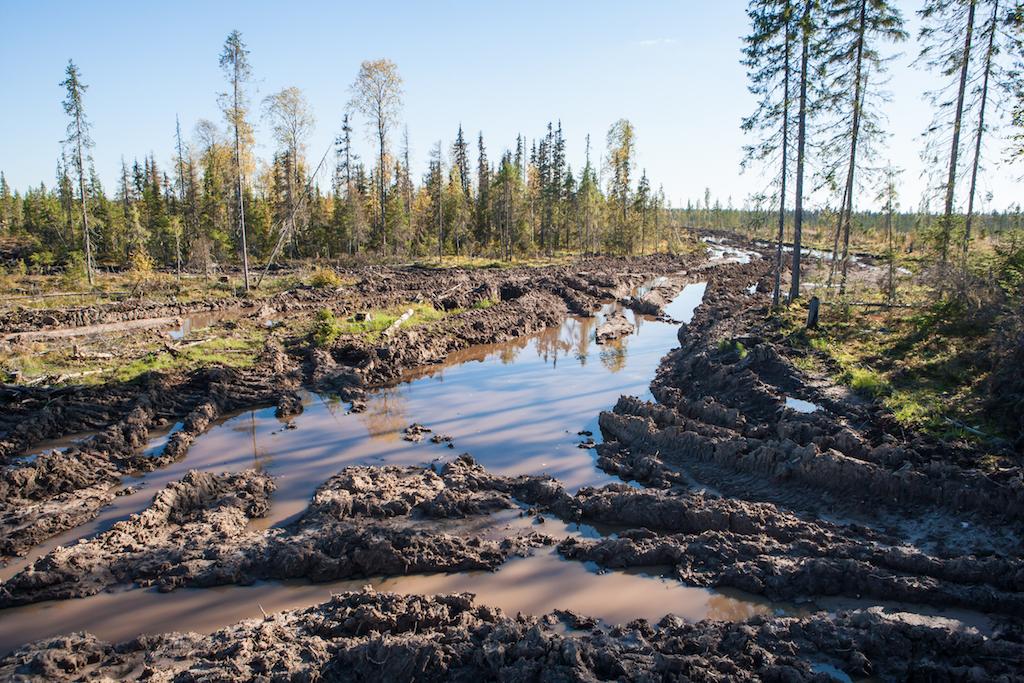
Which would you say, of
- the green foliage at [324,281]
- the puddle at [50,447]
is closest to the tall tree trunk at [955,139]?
the puddle at [50,447]

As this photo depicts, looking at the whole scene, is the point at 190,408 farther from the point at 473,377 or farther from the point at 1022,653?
the point at 1022,653

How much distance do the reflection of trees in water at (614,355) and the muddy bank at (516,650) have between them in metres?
12.9

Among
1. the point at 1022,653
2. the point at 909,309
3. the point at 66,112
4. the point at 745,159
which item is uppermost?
the point at 66,112

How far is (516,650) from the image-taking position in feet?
17.4

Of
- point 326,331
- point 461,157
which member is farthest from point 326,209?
point 326,331

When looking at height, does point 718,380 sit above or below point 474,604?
above

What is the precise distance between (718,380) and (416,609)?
10.1 m

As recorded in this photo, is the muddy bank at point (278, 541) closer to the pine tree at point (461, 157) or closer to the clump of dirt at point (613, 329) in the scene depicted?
the clump of dirt at point (613, 329)

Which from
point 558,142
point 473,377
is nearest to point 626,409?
point 473,377

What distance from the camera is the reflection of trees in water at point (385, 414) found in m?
13.2

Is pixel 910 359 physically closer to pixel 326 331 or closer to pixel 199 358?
pixel 326 331

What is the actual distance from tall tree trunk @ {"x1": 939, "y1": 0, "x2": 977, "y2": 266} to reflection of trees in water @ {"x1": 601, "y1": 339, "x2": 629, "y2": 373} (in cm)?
1064

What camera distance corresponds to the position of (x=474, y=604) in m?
6.62

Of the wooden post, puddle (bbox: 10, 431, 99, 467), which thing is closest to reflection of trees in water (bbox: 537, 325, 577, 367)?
the wooden post
